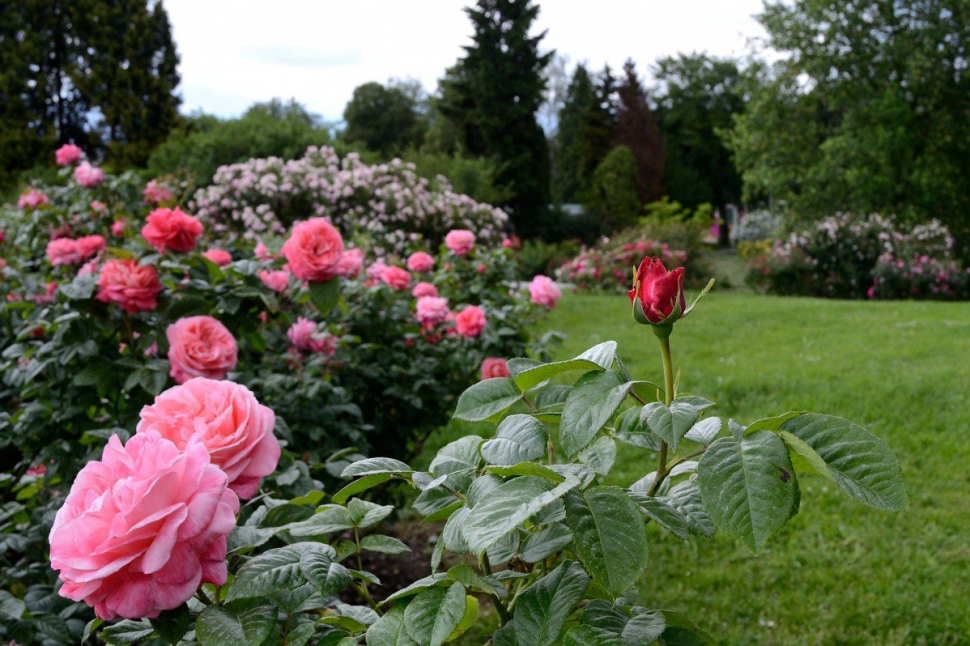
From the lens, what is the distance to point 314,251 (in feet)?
6.12

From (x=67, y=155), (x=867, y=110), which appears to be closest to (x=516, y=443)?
(x=67, y=155)

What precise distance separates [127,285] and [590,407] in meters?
1.37

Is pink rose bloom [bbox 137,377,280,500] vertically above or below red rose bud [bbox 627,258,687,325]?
below

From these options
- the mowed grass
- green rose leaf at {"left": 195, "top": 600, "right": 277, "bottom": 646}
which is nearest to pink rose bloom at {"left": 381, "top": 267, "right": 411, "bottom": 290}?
the mowed grass

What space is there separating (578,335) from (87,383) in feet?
18.6

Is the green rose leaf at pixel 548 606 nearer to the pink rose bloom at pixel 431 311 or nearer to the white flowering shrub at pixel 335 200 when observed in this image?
the pink rose bloom at pixel 431 311

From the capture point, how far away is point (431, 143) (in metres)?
23.1

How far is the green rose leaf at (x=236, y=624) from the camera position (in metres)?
0.66

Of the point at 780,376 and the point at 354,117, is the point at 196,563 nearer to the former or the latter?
the point at 780,376

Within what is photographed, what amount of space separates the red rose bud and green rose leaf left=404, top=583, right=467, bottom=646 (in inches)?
11.3

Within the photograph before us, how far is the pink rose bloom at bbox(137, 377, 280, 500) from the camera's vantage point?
74 cm

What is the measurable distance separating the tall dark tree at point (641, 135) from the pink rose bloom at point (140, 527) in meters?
24.3

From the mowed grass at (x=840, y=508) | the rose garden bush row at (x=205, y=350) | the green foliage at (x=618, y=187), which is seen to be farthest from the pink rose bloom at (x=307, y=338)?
the green foliage at (x=618, y=187)

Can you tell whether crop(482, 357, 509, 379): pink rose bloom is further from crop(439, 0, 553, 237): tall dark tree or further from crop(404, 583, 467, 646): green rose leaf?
crop(439, 0, 553, 237): tall dark tree
